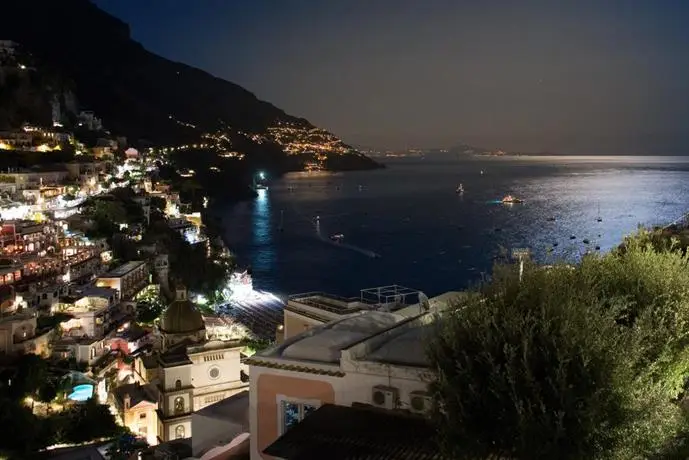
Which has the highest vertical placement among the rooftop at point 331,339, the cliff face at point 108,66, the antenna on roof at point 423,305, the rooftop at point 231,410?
the cliff face at point 108,66

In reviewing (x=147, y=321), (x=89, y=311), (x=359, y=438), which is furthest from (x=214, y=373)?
(x=147, y=321)

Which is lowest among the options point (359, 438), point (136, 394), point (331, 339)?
point (136, 394)

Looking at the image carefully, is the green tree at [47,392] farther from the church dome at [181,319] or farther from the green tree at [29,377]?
the church dome at [181,319]

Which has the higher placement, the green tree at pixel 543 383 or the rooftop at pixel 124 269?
the green tree at pixel 543 383

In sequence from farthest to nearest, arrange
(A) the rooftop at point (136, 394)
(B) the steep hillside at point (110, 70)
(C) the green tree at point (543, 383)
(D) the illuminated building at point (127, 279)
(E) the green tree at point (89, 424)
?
(B) the steep hillside at point (110, 70) < (D) the illuminated building at point (127, 279) < (E) the green tree at point (89, 424) < (A) the rooftop at point (136, 394) < (C) the green tree at point (543, 383)

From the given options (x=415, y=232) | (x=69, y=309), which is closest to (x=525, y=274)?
(x=69, y=309)

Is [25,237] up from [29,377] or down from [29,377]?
up

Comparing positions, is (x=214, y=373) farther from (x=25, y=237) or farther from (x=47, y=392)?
(x=25, y=237)

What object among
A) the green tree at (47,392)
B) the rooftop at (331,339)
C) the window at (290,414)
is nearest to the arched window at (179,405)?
the green tree at (47,392)
